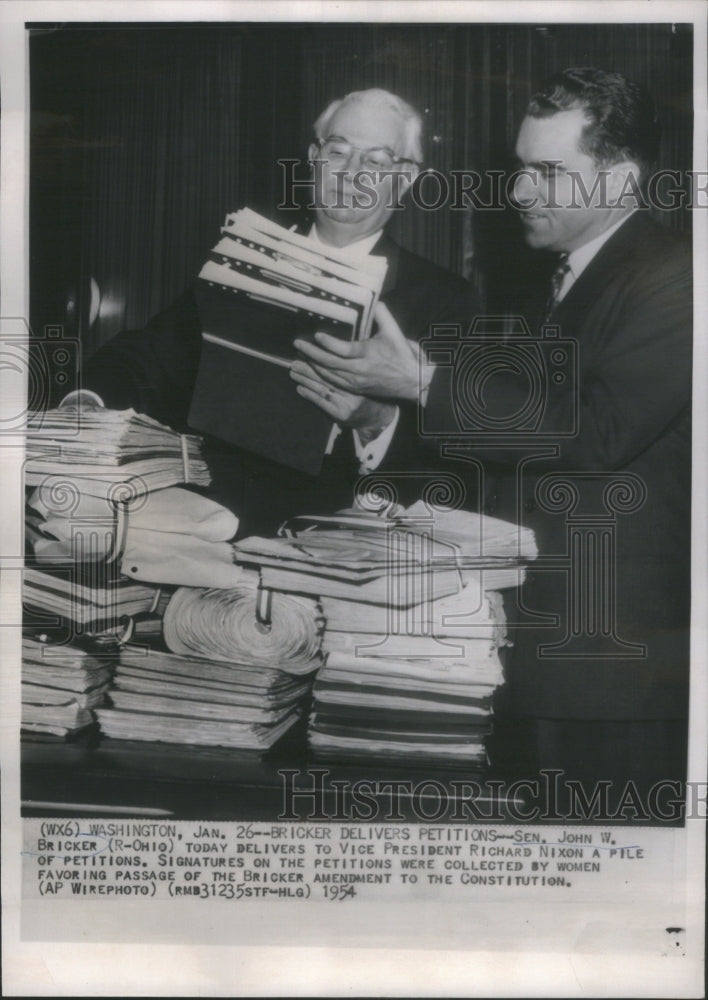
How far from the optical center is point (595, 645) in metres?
2.24

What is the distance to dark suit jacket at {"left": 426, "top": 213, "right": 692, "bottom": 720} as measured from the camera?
2.23m

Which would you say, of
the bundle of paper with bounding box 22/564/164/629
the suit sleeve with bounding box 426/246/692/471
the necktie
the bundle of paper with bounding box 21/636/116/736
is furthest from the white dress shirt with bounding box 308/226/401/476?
the bundle of paper with bounding box 21/636/116/736

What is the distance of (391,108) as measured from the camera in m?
2.23

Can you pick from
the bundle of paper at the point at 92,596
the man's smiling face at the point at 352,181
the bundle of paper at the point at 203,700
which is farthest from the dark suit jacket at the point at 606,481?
the bundle of paper at the point at 92,596

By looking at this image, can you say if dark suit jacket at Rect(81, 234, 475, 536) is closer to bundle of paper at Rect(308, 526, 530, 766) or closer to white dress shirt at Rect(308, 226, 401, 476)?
white dress shirt at Rect(308, 226, 401, 476)

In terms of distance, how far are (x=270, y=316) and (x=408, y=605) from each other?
0.65 m

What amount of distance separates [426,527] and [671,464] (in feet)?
1.69

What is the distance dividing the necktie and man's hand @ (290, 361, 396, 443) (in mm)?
370

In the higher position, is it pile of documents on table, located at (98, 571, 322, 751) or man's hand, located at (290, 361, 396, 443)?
man's hand, located at (290, 361, 396, 443)

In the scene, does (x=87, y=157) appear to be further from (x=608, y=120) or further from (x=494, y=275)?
(x=608, y=120)

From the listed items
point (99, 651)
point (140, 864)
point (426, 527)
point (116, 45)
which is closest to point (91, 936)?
point (140, 864)

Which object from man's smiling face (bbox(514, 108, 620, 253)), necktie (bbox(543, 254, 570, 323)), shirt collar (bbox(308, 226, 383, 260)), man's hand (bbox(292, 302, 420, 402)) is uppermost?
man's smiling face (bbox(514, 108, 620, 253))

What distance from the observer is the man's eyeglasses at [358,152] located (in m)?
2.24

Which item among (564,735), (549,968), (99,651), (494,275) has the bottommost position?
(549,968)
